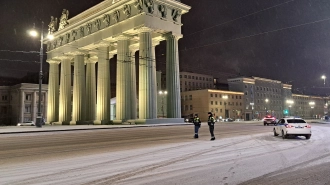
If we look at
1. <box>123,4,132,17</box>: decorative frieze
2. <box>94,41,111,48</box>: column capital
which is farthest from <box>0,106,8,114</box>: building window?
<box>123,4,132,17</box>: decorative frieze

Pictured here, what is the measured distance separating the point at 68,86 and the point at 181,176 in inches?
1980

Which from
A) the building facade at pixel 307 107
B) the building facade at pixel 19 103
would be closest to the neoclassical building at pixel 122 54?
the building facade at pixel 19 103

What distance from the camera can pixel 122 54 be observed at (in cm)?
4112

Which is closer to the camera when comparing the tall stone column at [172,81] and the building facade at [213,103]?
the tall stone column at [172,81]

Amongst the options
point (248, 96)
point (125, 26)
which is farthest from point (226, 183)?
point (248, 96)

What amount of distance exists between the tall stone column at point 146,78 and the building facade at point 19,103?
60.3 metres

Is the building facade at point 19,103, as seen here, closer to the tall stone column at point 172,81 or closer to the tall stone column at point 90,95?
the tall stone column at point 90,95

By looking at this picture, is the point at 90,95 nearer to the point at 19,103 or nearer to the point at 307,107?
the point at 19,103

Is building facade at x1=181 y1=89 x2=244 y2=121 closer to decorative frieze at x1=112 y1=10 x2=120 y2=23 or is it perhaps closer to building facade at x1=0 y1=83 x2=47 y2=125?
building facade at x1=0 y1=83 x2=47 y2=125

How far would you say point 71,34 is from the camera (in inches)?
2041

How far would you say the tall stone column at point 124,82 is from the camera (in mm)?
40344

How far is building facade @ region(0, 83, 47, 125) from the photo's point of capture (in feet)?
283

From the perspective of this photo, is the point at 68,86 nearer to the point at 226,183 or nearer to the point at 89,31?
the point at 89,31

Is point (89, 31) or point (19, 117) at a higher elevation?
point (89, 31)
